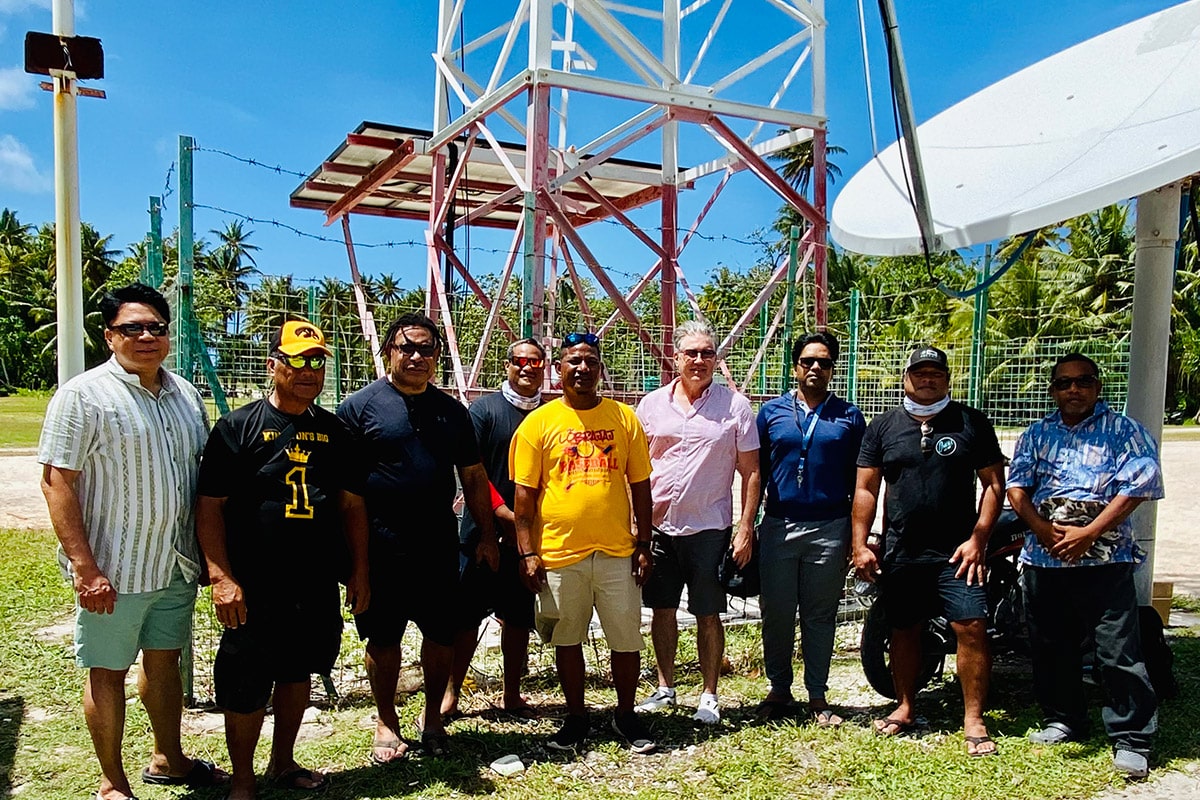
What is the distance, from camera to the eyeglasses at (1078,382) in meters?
4.16

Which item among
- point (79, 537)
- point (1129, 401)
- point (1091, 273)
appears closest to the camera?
point (79, 537)

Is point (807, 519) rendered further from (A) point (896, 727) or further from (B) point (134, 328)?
(B) point (134, 328)

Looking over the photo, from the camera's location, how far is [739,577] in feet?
15.4

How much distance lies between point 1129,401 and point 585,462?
10.6 feet

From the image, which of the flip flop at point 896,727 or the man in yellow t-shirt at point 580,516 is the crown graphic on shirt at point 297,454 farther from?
the flip flop at point 896,727

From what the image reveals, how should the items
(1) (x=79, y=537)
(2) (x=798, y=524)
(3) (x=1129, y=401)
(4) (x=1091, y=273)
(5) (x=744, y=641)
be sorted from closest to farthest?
(1) (x=79, y=537)
(2) (x=798, y=524)
(3) (x=1129, y=401)
(5) (x=744, y=641)
(4) (x=1091, y=273)

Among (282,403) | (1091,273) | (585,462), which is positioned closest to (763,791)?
(585,462)

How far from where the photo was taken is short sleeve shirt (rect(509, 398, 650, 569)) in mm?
4109

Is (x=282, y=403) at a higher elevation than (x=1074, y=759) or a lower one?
higher

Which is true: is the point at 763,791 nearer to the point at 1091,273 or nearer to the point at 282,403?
the point at 282,403

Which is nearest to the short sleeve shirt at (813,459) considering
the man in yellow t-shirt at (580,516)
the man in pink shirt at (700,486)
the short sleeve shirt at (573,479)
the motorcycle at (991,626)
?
the man in pink shirt at (700,486)

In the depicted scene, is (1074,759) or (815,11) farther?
(815,11)

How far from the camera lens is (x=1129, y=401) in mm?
5180

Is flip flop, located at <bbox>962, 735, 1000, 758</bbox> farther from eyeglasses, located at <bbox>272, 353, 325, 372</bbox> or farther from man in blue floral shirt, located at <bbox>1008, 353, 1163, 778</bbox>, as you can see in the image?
eyeglasses, located at <bbox>272, 353, 325, 372</bbox>
